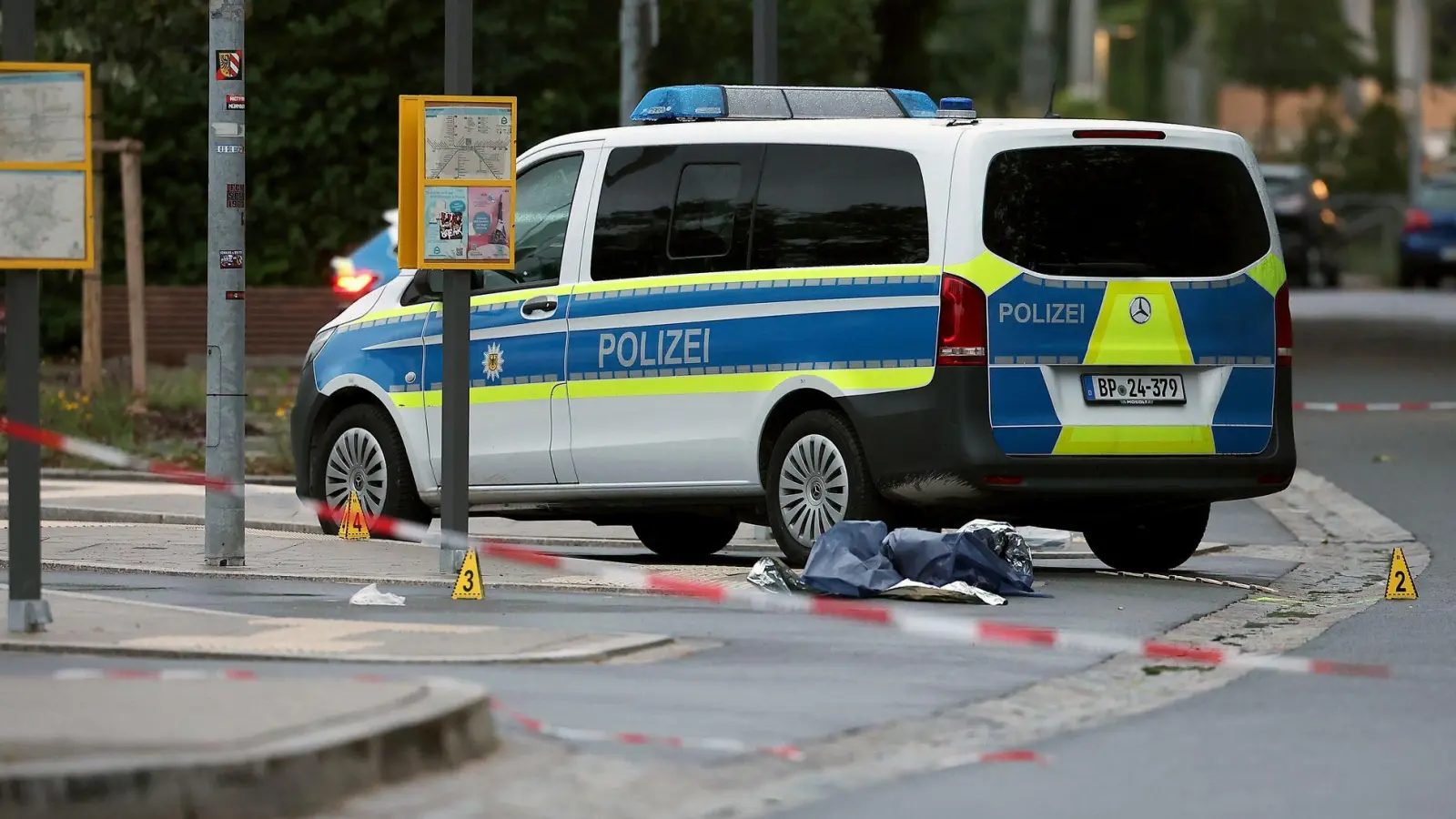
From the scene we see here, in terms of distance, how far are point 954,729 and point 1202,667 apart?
1.69 metres

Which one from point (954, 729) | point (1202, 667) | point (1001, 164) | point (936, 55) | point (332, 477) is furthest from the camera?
point (936, 55)

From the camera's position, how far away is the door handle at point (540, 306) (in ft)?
44.6

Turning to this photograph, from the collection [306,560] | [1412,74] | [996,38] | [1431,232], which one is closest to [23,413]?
[306,560]

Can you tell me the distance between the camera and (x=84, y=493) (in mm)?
16812

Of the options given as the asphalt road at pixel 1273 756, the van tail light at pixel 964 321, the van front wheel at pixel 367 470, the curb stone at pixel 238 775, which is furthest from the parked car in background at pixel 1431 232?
the curb stone at pixel 238 775

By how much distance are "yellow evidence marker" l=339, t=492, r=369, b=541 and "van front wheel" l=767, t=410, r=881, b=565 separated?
224cm

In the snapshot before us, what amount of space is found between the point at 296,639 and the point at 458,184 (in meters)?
3.07

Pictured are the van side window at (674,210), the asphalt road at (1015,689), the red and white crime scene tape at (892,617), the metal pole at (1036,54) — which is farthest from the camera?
the metal pole at (1036,54)

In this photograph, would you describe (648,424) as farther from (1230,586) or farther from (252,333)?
(252,333)

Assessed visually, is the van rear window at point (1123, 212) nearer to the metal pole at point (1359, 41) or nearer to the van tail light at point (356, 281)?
the van tail light at point (356, 281)

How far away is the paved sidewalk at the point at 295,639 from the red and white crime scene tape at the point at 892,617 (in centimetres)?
65

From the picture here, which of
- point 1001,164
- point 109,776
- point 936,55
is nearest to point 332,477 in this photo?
point 1001,164

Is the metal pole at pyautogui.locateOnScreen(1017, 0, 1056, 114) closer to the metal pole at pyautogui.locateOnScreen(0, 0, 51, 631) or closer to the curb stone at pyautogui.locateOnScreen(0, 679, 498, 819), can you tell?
the metal pole at pyautogui.locateOnScreen(0, 0, 51, 631)

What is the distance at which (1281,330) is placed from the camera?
13047 millimetres
